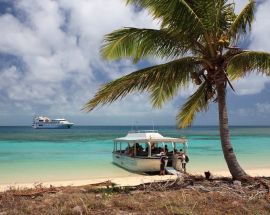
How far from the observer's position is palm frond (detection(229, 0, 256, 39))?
11.5 m

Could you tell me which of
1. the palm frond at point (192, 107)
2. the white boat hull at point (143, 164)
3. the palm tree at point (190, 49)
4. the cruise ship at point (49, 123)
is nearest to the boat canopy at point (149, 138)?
the white boat hull at point (143, 164)

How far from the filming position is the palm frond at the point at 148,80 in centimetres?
1068

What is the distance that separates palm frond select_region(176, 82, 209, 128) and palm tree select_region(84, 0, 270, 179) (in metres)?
1.49

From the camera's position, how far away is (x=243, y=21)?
11633 millimetres

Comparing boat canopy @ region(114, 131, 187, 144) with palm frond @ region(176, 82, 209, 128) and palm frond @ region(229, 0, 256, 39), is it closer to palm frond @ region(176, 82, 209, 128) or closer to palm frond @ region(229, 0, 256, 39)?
palm frond @ region(176, 82, 209, 128)

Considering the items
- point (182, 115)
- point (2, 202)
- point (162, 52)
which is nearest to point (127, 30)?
point (162, 52)

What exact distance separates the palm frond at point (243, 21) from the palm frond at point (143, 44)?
133 cm

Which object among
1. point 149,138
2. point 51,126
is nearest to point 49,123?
point 51,126

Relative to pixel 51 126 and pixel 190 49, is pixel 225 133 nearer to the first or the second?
Result: pixel 190 49

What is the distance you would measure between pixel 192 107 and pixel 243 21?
11.7ft

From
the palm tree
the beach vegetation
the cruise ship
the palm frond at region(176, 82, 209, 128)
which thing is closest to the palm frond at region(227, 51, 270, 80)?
the palm tree

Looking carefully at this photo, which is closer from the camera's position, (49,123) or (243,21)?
(243,21)

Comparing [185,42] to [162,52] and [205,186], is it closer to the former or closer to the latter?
[162,52]

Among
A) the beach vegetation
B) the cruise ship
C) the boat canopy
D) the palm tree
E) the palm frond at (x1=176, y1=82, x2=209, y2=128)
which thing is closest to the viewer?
the beach vegetation
